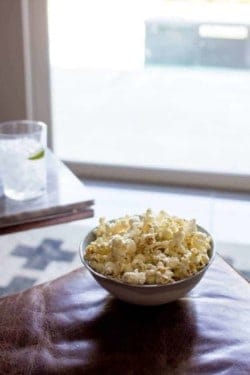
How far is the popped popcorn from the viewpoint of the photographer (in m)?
0.95

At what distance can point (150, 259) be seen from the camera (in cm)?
98

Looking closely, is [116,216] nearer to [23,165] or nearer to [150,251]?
[23,165]

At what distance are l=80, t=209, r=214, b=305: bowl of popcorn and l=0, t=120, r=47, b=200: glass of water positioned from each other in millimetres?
361

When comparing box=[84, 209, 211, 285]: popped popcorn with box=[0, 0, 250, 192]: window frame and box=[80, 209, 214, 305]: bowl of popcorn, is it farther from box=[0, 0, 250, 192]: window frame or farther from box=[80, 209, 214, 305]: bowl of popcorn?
box=[0, 0, 250, 192]: window frame

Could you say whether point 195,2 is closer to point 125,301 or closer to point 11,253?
point 11,253

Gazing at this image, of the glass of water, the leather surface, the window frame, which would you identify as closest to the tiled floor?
the window frame

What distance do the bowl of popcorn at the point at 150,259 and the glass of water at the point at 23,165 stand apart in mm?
361

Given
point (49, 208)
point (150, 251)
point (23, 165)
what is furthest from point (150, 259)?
point (23, 165)

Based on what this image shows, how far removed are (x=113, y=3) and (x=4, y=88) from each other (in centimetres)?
64

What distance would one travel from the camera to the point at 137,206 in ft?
8.45

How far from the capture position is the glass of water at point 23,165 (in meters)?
1.37

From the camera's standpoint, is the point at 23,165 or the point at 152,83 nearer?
the point at 23,165

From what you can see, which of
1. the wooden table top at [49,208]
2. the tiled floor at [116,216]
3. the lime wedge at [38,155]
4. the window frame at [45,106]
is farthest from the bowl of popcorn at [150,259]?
the window frame at [45,106]

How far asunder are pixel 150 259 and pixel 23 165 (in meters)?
0.53
